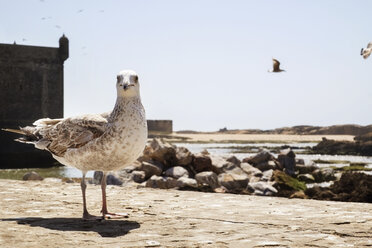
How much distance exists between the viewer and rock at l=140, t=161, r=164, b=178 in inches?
480

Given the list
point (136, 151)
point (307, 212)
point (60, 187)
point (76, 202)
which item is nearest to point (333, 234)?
point (307, 212)

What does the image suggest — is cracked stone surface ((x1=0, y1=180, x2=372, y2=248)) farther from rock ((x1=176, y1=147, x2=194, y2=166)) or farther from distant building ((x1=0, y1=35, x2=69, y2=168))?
distant building ((x1=0, y1=35, x2=69, y2=168))

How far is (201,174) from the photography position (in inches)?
457

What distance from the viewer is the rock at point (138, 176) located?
1200 cm

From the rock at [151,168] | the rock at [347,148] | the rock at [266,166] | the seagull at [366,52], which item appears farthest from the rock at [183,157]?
the rock at [347,148]

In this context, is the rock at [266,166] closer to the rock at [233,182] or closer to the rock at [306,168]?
the rock at [306,168]

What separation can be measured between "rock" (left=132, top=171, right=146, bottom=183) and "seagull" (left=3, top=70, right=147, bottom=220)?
7391 mm

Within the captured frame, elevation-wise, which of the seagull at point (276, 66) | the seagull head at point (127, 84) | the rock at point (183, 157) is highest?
the seagull at point (276, 66)

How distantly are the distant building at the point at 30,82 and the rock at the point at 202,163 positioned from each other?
62.2 ft

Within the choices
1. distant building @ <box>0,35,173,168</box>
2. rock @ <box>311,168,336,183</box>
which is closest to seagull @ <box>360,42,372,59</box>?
rock @ <box>311,168,336,183</box>

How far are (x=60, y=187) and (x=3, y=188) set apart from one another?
2.63 ft

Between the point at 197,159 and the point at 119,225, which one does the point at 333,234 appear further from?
the point at 197,159

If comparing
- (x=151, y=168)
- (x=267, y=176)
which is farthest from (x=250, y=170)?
(x=151, y=168)

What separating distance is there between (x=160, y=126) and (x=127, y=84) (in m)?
47.8
